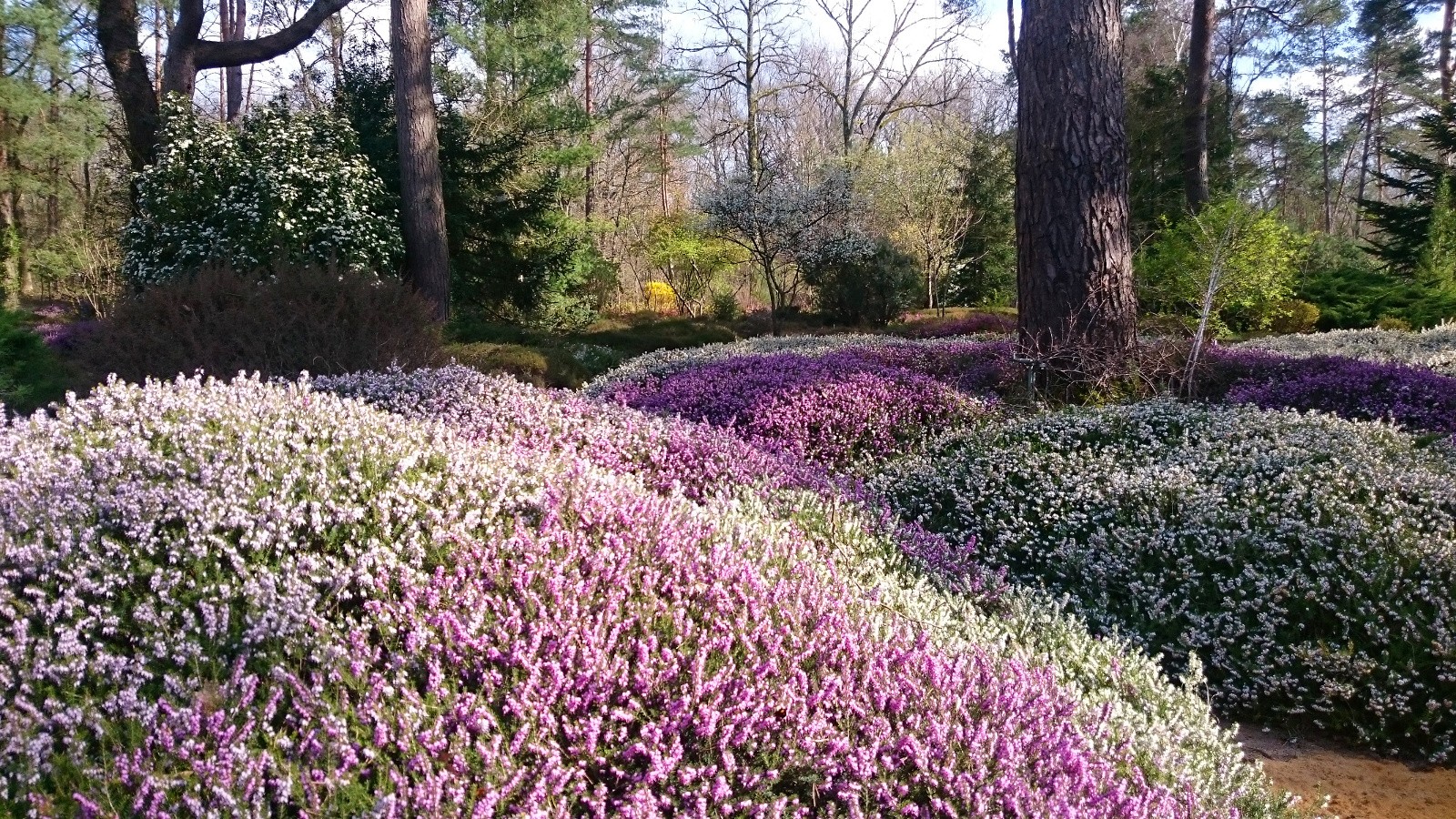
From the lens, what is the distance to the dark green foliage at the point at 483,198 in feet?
51.5

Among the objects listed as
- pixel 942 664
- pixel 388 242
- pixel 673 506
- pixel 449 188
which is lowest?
pixel 942 664

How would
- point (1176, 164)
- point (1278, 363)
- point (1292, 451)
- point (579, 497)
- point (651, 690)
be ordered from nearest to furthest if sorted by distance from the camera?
1. point (651, 690)
2. point (579, 497)
3. point (1292, 451)
4. point (1278, 363)
5. point (1176, 164)

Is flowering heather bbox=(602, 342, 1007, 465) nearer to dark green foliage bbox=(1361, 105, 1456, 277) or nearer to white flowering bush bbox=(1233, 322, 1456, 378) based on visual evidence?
white flowering bush bbox=(1233, 322, 1456, 378)

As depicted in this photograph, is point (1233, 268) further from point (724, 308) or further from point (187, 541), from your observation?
point (187, 541)

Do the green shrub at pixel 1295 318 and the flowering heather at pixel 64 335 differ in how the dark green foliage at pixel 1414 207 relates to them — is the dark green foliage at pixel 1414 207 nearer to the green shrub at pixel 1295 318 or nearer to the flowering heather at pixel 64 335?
the green shrub at pixel 1295 318

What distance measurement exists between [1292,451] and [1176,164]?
18.4 m

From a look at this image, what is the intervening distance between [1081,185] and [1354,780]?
494 cm

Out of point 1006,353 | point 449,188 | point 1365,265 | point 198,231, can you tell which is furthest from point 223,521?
point 1365,265

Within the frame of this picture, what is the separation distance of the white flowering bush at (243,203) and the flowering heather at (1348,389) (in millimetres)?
10252

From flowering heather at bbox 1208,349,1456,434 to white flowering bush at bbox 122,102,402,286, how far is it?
10252mm

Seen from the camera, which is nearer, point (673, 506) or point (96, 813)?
point (96, 813)

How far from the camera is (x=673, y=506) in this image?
114 inches

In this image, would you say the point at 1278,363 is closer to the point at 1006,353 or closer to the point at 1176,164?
the point at 1006,353

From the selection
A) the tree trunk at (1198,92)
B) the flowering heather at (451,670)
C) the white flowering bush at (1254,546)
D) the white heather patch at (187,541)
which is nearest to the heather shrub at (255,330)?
the white heather patch at (187,541)
